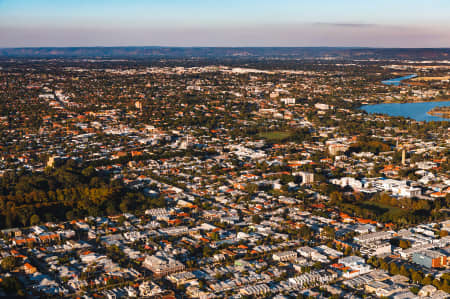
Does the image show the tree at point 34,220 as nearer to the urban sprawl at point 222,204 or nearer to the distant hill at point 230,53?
the urban sprawl at point 222,204

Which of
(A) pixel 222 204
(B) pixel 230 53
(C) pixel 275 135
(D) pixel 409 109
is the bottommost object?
(A) pixel 222 204

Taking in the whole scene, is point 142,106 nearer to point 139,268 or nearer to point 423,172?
point 423,172

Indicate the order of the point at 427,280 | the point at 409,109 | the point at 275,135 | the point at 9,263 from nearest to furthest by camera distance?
1. the point at 427,280
2. the point at 9,263
3. the point at 275,135
4. the point at 409,109

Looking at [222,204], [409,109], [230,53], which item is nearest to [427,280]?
[222,204]

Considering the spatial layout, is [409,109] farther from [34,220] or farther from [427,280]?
[34,220]

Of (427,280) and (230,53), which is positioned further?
(230,53)
